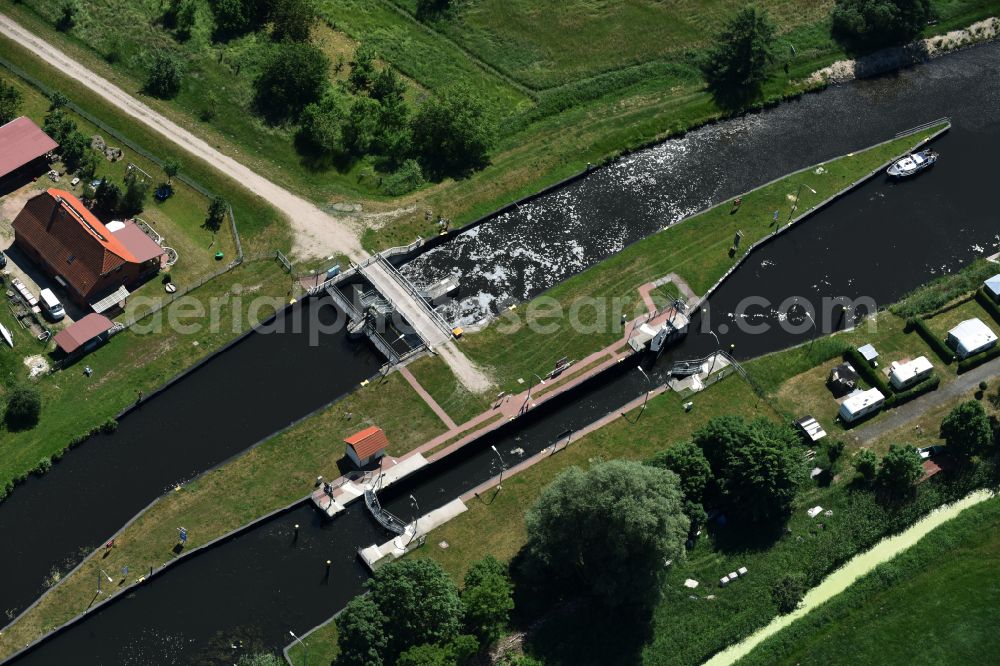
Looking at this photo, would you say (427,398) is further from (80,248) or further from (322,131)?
(80,248)

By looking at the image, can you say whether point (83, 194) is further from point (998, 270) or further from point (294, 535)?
point (998, 270)

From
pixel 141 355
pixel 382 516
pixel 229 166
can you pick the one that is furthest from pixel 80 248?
pixel 382 516

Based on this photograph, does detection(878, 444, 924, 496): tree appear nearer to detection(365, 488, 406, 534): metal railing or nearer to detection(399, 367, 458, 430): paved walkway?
detection(399, 367, 458, 430): paved walkway

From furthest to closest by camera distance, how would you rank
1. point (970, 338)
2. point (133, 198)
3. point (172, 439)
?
point (133, 198) → point (970, 338) → point (172, 439)

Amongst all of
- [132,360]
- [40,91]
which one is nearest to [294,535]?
[132,360]

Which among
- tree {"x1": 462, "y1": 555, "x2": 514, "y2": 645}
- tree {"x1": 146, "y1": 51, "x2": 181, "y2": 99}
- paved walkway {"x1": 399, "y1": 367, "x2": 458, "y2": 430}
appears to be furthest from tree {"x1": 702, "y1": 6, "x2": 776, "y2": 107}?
tree {"x1": 462, "y1": 555, "x2": 514, "y2": 645}

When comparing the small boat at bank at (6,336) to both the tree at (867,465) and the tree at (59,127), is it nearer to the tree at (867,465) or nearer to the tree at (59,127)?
the tree at (59,127)

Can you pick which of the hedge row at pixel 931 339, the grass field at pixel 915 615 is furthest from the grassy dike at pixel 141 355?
the hedge row at pixel 931 339
